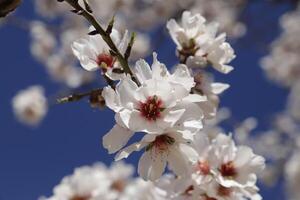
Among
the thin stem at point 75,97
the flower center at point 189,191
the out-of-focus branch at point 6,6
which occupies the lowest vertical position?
the flower center at point 189,191

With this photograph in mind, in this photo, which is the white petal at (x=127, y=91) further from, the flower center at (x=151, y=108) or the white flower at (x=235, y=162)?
the white flower at (x=235, y=162)

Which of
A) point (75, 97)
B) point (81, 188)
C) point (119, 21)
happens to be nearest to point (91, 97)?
point (75, 97)

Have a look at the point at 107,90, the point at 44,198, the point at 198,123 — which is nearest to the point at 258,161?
the point at 198,123

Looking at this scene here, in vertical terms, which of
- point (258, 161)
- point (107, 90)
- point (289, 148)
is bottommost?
point (289, 148)

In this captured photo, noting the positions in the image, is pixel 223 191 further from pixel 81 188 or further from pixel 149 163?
pixel 81 188

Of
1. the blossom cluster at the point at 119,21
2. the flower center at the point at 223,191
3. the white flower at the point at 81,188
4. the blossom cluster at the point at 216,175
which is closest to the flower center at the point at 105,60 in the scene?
the blossom cluster at the point at 216,175

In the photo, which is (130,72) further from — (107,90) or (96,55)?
(96,55)
